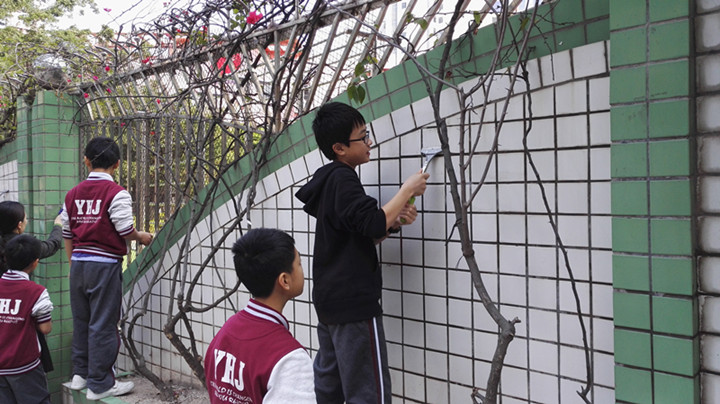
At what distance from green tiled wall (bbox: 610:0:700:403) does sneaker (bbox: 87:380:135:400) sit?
3.46 m

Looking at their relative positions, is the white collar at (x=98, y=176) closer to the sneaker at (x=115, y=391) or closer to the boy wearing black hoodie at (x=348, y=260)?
the sneaker at (x=115, y=391)

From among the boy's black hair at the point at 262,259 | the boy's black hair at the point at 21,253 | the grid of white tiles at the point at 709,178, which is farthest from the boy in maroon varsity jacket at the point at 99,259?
the grid of white tiles at the point at 709,178

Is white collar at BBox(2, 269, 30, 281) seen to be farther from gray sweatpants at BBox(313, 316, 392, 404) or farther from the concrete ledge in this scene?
gray sweatpants at BBox(313, 316, 392, 404)

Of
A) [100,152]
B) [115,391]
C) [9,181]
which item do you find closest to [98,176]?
[100,152]

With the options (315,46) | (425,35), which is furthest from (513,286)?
(315,46)

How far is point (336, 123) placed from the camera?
2607mm

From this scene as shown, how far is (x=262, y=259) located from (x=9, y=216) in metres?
3.47

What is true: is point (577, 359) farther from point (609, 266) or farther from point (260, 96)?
point (260, 96)

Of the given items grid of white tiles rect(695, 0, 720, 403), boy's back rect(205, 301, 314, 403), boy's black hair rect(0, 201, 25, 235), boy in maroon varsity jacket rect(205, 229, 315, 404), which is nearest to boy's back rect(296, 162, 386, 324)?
boy in maroon varsity jacket rect(205, 229, 315, 404)

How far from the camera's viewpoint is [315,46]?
143 inches

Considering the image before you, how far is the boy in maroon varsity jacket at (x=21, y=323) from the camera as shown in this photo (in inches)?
147

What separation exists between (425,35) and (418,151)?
2.01ft

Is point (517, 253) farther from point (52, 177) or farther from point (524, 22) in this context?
point (52, 177)

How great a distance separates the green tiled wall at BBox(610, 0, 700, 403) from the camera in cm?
185
